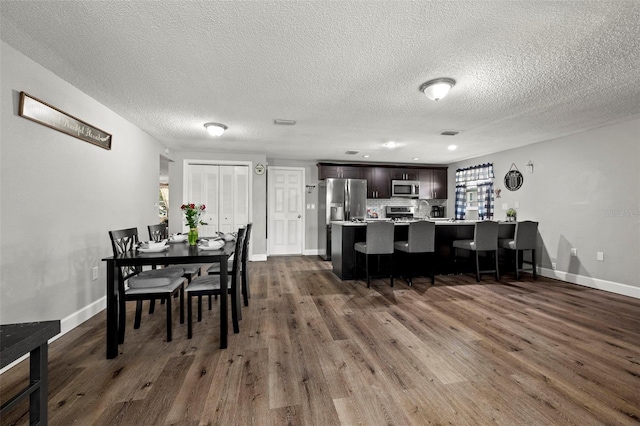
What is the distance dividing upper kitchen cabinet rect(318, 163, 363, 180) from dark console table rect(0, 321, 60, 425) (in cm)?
589

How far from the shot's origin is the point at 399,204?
293 inches

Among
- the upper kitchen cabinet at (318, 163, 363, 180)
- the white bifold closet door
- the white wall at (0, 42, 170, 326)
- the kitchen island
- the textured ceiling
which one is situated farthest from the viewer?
the upper kitchen cabinet at (318, 163, 363, 180)

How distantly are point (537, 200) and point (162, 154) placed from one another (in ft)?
21.5

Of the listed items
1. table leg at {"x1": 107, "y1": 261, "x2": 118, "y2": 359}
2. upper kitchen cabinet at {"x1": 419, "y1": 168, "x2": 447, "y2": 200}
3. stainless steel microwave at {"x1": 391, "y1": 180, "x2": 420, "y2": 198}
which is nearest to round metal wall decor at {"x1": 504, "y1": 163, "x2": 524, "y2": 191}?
upper kitchen cabinet at {"x1": 419, "y1": 168, "x2": 447, "y2": 200}

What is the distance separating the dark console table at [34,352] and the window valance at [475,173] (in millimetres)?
6775

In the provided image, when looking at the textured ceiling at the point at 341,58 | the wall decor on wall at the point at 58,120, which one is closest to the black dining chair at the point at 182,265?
the wall decor on wall at the point at 58,120

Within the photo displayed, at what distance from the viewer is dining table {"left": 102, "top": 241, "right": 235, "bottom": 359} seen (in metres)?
2.18

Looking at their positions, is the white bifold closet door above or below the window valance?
below

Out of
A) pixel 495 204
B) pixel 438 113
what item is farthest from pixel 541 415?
pixel 495 204

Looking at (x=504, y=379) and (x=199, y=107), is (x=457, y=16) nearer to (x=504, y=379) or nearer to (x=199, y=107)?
(x=504, y=379)

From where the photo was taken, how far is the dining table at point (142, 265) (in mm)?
2182

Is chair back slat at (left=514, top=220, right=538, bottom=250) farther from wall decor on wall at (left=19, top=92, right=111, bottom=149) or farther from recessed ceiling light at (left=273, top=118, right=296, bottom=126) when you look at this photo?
wall decor on wall at (left=19, top=92, right=111, bottom=149)

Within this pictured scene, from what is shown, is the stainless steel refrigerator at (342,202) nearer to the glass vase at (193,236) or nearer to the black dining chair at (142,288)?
the glass vase at (193,236)

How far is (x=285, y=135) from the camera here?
460 cm
